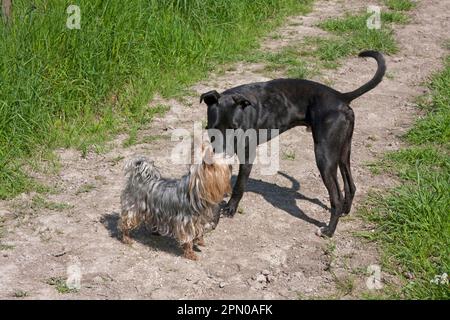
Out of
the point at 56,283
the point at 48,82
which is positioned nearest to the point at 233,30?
the point at 48,82

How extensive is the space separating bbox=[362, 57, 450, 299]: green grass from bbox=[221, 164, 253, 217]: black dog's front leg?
3.68 feet

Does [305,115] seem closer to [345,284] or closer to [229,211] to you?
[229,211]

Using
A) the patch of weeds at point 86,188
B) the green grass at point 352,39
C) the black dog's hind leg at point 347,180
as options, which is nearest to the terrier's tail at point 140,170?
the patch of weeds at point 86,188

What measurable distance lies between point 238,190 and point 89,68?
2.64 meters

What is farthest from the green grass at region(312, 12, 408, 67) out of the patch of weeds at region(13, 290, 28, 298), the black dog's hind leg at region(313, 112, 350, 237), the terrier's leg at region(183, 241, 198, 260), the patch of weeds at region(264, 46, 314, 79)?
the patch of weeds at region(13, 290, 28, 298)

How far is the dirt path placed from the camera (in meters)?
4.76

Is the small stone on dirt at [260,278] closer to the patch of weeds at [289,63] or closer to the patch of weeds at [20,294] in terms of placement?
the patch of weeds at [20,294]

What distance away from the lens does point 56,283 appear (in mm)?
4680

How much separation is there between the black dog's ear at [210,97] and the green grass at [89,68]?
6.37ft

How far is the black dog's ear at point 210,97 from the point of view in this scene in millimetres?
5314

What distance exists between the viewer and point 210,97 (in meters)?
5.35

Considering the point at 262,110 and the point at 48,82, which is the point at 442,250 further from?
the point at 48,82

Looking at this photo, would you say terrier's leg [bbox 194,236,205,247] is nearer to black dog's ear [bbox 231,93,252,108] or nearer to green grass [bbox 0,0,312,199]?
black dog's ear [bbox 231,93,252,108]

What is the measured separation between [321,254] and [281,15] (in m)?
6.67
